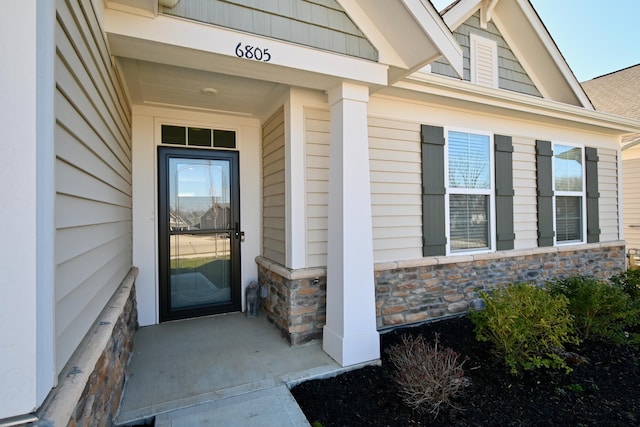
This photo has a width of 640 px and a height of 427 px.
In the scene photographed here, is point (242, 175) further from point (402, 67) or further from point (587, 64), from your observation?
point (587, 64)

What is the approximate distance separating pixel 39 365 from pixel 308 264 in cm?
233

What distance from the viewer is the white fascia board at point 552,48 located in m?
4.52

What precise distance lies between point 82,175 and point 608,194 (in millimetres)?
7370

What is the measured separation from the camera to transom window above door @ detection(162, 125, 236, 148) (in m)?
3.79

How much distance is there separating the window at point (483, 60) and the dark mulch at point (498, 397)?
3474 mm

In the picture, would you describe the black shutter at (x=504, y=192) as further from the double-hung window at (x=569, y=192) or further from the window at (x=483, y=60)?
the double-hung window at (x=569, y=192)

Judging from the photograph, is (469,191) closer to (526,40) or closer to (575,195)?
(575,195)

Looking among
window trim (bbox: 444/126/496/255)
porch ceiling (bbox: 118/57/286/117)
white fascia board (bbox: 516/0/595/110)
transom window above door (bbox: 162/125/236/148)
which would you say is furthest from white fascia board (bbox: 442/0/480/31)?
transom window above door (bbox: 162/125/236/148)

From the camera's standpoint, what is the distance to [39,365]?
1.00 meters

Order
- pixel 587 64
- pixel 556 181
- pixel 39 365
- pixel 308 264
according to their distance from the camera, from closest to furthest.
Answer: pixel 39 365
pixel 308 264
pixel 556 181
pixel 587 64

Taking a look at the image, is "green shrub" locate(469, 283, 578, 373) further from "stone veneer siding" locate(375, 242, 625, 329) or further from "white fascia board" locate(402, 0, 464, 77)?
"white fascia board" locate(402, 0, 464, 77)

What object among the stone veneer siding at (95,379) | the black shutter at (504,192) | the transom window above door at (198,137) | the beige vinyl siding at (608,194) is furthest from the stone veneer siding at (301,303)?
the beige vinyl siding at (608,194)

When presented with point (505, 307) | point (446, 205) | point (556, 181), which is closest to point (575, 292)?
point (505, 307)
